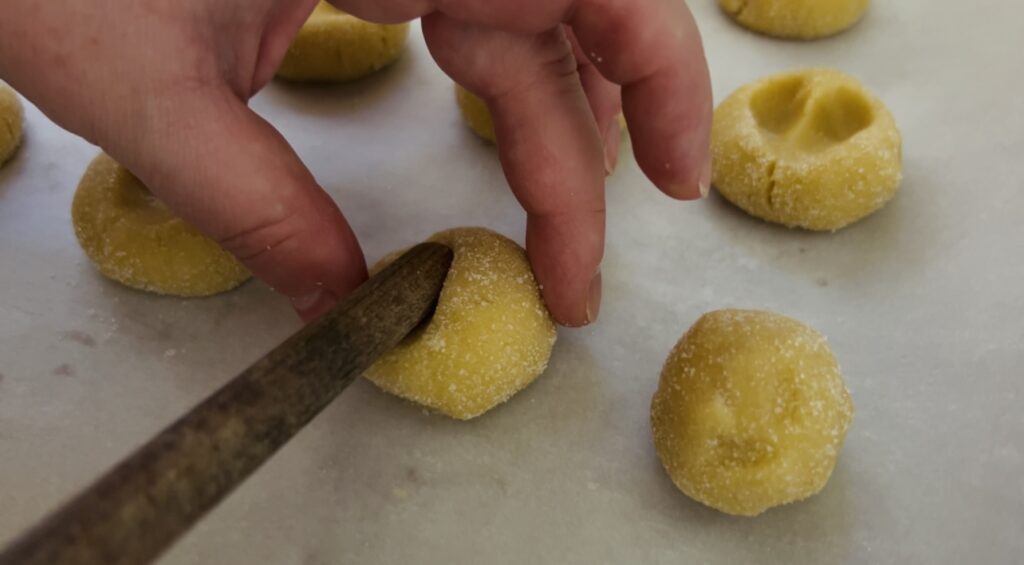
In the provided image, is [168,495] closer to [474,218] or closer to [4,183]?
[474,218]

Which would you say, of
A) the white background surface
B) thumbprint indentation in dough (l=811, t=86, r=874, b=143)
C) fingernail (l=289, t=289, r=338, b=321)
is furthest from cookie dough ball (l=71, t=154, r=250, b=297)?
thumbprint indentation in dough (l=811, t=86, r=874, b=143)

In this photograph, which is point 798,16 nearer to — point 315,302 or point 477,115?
point 477,115

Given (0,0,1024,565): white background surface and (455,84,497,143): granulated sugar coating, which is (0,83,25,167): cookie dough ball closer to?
(0,0,1024,565): white background surface

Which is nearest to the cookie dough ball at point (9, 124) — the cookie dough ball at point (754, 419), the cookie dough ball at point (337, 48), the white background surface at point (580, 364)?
the white background surface at point (580, 364)

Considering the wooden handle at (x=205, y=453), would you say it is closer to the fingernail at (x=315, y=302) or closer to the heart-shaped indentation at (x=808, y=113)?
the fingernail at (x=315, y=302)

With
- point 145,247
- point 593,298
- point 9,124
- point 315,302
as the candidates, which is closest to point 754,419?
point 593,298

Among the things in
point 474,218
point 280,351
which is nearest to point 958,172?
point 474,218
